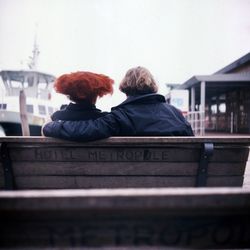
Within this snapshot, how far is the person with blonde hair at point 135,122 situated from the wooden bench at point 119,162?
9cm

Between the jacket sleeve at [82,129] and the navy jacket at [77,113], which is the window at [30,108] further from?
the jacket sleeve at [82,129]

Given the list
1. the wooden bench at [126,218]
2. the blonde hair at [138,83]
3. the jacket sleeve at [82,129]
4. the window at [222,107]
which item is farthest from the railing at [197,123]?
the wooden bench at [126,218]

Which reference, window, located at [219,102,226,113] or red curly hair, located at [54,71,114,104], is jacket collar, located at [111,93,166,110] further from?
window, located at [219,102,226,113]

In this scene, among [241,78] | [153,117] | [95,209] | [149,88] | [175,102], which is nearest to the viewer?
[95,209]

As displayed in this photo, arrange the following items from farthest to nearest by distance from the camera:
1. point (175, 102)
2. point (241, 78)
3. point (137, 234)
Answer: point (241, 78), point (175, 102), point (137, 234)

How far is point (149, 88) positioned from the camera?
263 cm

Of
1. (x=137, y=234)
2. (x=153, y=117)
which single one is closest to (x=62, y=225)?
(x=137, y=234)

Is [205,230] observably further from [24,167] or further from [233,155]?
[24,167]

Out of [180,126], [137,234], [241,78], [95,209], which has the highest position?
[241,78]

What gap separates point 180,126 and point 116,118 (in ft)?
1.86

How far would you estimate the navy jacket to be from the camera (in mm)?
2463

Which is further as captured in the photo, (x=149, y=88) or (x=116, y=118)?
(x=149, y=88)

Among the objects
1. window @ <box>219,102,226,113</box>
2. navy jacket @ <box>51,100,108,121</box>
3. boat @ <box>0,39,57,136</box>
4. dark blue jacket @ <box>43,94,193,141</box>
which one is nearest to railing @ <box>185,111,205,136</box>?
boat @ <box>0,39,57,136</box>

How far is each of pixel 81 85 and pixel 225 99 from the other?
23.9 meters
